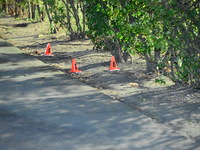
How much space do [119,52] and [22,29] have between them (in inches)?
535

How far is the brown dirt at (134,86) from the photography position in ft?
26.0

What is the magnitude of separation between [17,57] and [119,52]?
13.3 feet

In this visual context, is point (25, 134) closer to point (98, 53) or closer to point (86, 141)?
point (86, 141)

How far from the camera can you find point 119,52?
13.0 m

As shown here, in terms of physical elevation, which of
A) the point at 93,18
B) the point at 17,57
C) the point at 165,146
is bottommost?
the point at 165,146

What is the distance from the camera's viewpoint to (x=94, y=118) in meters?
7.90

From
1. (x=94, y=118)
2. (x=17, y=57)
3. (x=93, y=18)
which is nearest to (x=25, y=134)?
(x=94, y=118)

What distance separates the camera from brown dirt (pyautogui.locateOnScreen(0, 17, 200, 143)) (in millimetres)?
7934

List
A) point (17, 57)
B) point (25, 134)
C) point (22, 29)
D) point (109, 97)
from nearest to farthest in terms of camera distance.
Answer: point (25, 134) → point (109, 97) → point (17, 57) → point (22, 29)

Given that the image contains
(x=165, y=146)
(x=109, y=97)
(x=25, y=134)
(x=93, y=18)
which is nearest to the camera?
(x=165, y=146)

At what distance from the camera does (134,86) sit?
10.4 meters

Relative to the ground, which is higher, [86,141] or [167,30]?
[167,30]

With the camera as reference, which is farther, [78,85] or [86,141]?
[78,85]

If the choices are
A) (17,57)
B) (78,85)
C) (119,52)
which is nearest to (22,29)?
(17,57)
